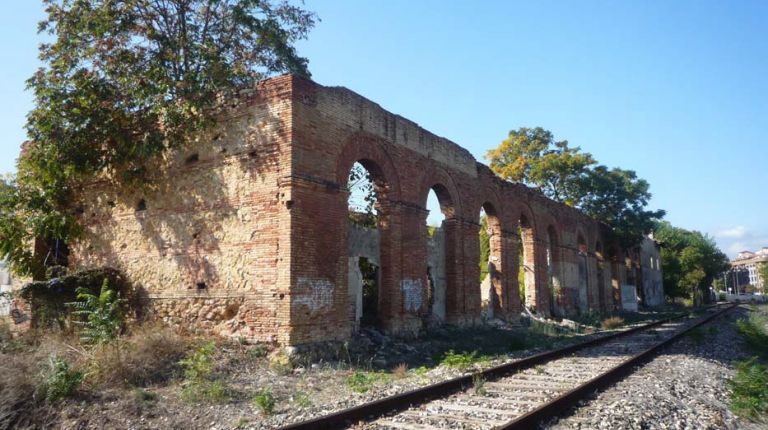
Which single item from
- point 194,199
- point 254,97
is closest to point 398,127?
point 254,97

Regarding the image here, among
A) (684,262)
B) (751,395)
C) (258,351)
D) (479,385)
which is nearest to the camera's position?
(751,395)

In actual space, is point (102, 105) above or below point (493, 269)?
above

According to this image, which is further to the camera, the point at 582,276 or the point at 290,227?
the point at 582,276

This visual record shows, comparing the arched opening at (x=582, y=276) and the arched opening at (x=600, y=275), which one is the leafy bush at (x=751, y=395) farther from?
the arched opening at (x=600, y=275)

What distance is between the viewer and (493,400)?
687cm

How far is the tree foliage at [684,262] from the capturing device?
157 ft

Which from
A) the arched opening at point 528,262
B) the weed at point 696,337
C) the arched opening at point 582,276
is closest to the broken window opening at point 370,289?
the weed at point 696,337

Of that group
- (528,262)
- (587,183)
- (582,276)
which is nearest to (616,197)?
(587,183)

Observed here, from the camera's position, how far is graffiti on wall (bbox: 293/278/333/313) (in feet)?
34.4

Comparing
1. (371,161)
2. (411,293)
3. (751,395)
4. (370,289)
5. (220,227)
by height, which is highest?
(371,161)

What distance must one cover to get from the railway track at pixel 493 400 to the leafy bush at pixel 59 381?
3209 millimetres

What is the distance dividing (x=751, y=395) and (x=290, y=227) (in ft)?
24.4

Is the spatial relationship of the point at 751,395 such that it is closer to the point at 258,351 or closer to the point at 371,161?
the point at 258,351

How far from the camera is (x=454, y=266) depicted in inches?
629
